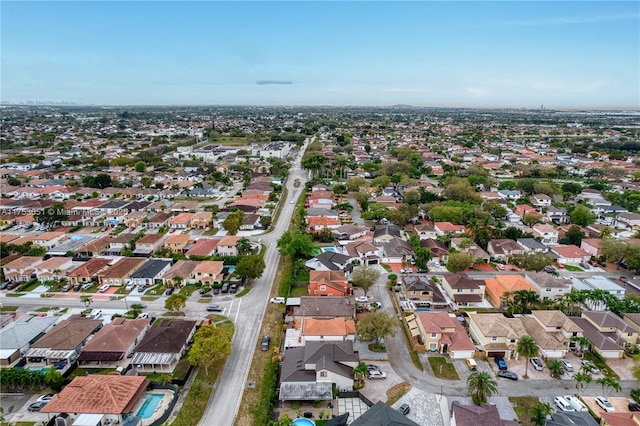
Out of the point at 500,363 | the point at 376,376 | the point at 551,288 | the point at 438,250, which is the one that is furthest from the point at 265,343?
the point at 551,288

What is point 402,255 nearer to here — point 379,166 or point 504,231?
point 504,231

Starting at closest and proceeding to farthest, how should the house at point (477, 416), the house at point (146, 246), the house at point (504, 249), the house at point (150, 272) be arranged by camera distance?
the house at point (477, 416) < the house at point (150, 272) < the house at point (504, 249) < the house at point (146, 246)

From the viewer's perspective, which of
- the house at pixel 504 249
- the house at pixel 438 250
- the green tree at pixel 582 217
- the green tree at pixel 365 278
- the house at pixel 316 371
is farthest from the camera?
the green tree at pixel 582 217

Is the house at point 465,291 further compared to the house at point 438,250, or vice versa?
the house at point 438,250

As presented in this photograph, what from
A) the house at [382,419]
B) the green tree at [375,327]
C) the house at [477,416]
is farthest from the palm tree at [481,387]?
the green tree at [375,327]

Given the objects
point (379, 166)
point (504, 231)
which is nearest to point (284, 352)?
point (504, 231)

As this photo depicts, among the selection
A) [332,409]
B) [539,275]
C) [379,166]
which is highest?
[379,166]

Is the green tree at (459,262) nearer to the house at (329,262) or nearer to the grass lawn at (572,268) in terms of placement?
the house at (329,262)
